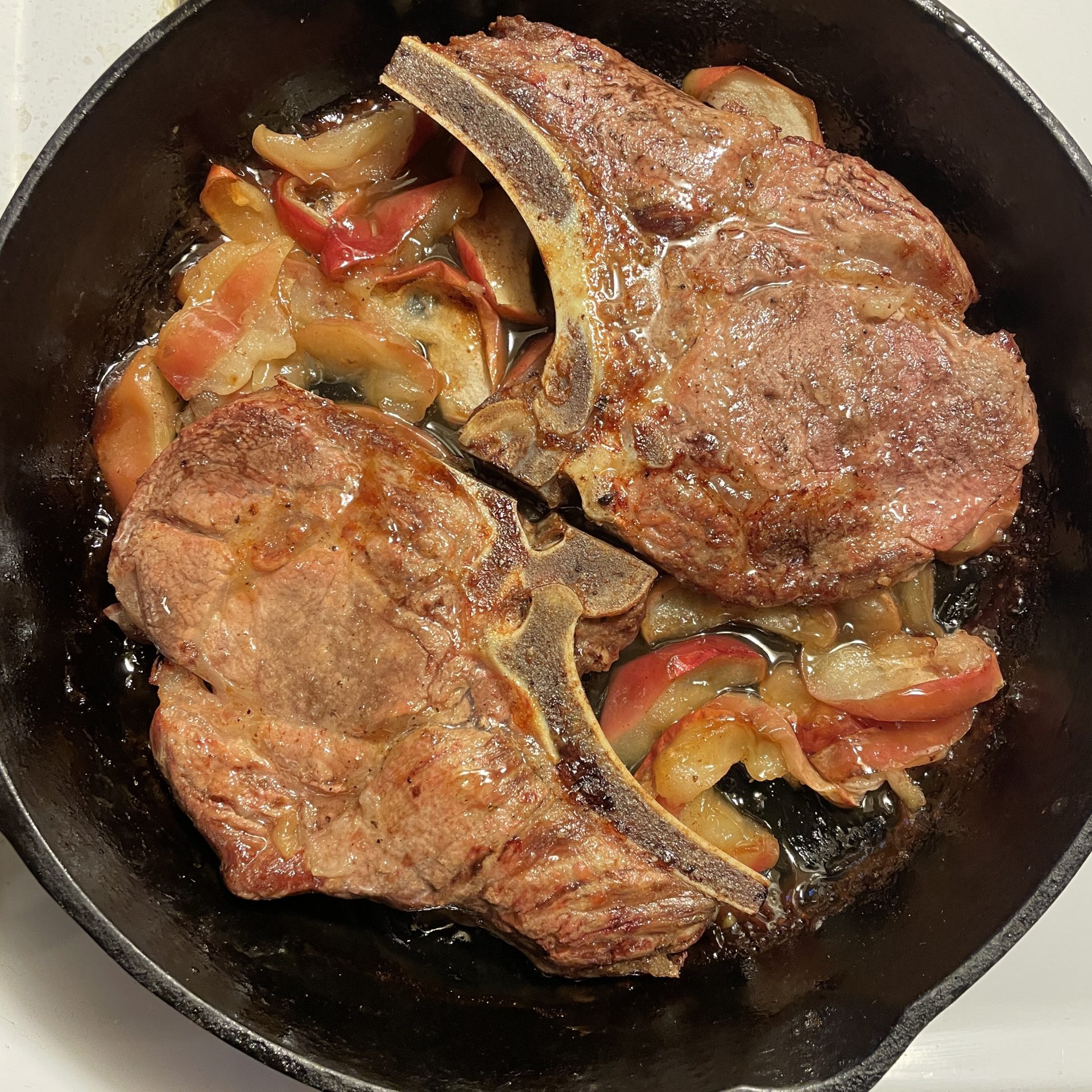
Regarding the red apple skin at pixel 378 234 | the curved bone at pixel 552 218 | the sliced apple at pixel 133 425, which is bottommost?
the sliced apple at pixel 133 425

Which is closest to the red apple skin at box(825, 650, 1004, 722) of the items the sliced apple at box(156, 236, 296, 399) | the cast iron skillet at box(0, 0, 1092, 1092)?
the cast iron skillet at box(0, 0, 1092, 1092)

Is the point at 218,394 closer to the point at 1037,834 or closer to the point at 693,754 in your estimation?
Result: the point at 693,754

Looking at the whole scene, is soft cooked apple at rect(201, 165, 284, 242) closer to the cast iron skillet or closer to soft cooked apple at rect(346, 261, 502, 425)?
the cast iron skillet

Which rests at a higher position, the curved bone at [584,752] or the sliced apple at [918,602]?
the sliced apple at [918,602]

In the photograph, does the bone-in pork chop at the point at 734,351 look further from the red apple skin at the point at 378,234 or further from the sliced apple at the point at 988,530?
the red apple skin at the point at 378,234

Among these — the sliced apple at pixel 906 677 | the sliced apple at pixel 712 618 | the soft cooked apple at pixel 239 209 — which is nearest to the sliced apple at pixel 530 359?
the sliced apple at pixel 712 618

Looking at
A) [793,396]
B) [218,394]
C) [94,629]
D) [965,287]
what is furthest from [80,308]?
[965,287]

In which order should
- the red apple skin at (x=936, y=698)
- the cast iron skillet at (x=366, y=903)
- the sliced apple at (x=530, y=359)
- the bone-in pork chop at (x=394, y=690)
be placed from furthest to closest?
the red apple skin at (x=936, y=698)
the sliced apple at (x=530, y=359)
the cast iron skillet at (x=366, y=903)
the bone-in pork chop at (x=394, y=690)
